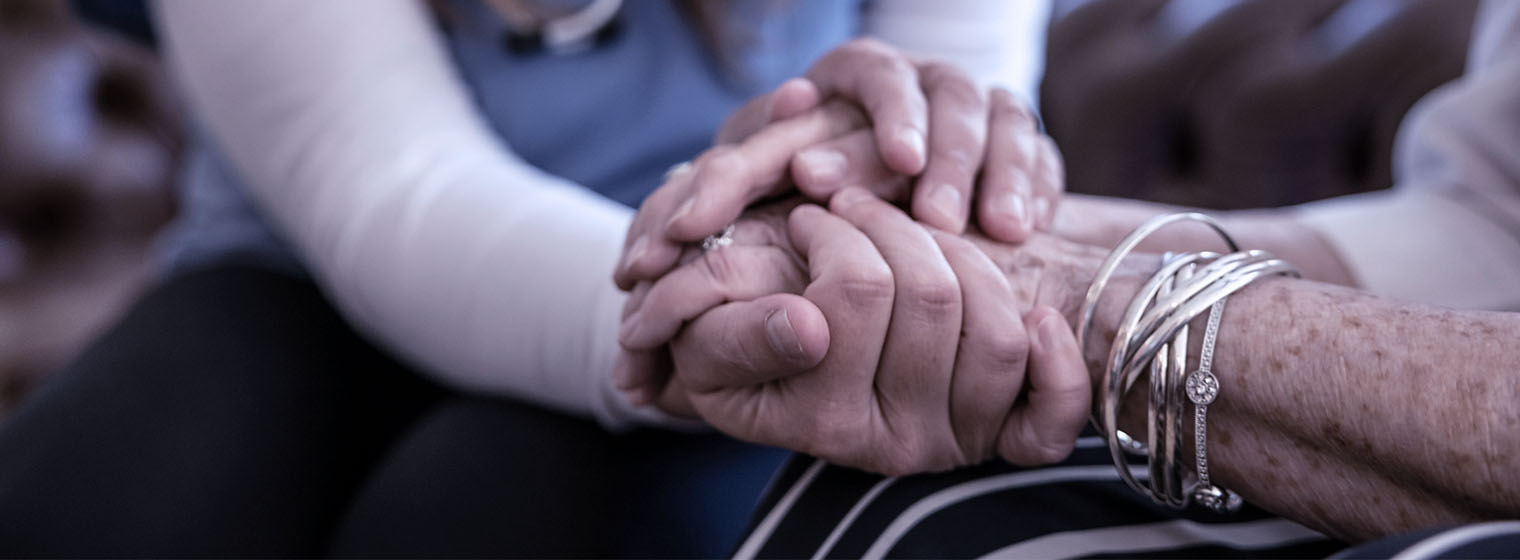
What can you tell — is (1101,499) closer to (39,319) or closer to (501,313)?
(501,313)

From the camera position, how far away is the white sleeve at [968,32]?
2.40ft

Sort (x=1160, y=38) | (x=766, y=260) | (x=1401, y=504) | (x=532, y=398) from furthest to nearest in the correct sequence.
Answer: (x=1160, y=38), (x=532, y=398), (x=766, y=260), (x=1401, y=504)

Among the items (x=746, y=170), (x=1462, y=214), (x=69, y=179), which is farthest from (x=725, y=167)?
(x=69, y=179)

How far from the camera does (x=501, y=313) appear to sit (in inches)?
21.4

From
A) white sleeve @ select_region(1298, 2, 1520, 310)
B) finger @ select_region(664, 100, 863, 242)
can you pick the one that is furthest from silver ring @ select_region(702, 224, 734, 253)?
white sleeve @ select_region(1298, 2, 1520, 310)

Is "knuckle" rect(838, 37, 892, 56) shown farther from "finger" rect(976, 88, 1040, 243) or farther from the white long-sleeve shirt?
the white long-sleeve shirt

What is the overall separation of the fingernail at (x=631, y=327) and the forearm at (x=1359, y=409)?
0.23 m

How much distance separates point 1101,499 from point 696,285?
20 centimetres

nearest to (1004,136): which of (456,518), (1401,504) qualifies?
(1401,504)

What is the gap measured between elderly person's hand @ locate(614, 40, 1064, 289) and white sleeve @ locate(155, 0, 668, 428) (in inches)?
3.1

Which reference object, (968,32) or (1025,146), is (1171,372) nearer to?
(1025,146)

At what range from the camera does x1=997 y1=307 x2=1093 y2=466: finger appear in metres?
0.40

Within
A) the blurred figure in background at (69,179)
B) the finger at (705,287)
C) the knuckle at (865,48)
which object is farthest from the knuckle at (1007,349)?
the blurred figure in background at (69,179)

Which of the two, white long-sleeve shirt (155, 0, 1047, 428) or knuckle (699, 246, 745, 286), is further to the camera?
white long-sleeve shirt (155, 0, 1047, 428)
